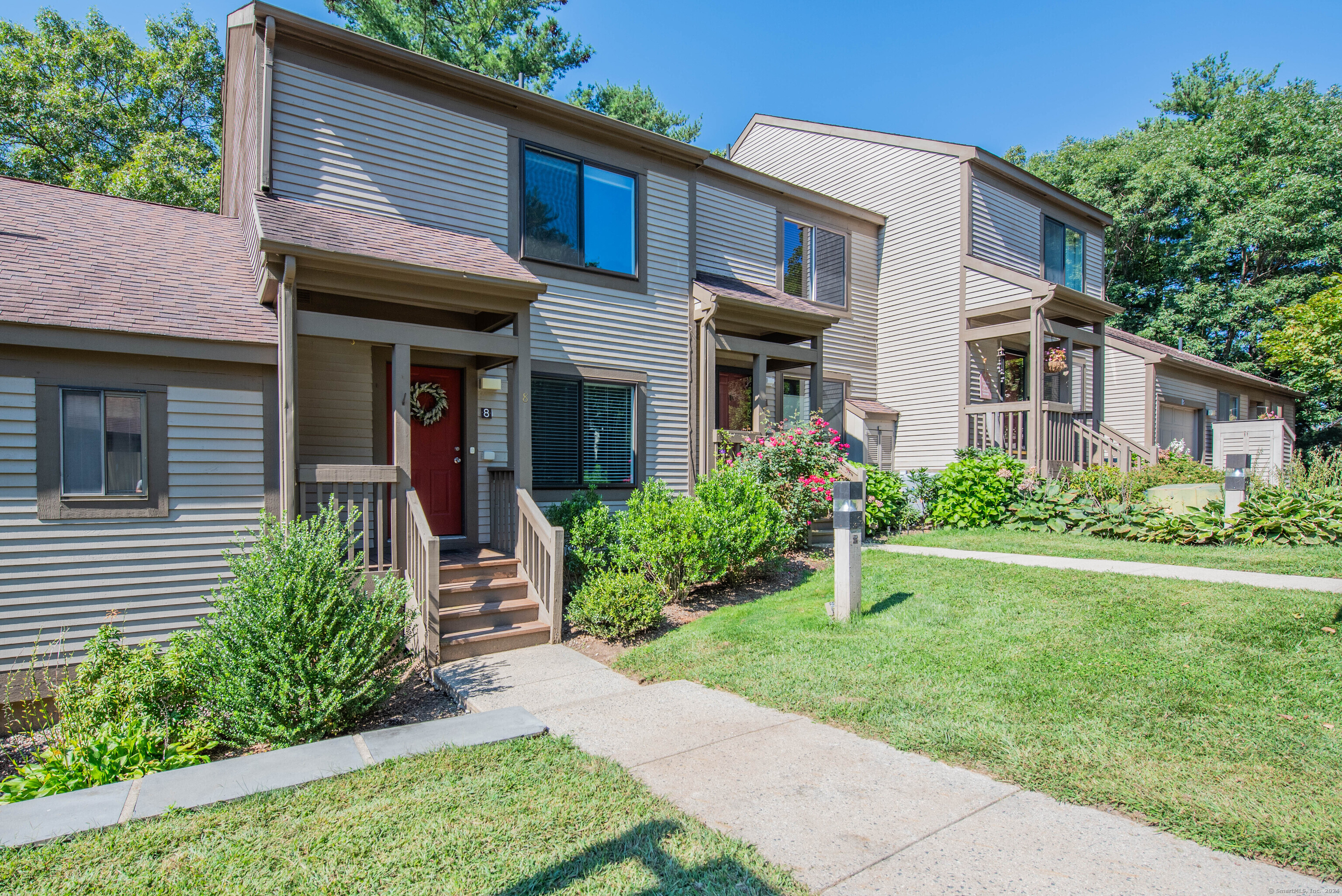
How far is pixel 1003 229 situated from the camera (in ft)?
44.9

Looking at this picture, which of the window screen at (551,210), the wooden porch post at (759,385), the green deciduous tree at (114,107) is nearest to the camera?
the window screen at (551,210)

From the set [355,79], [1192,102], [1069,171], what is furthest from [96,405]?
[1192,102]

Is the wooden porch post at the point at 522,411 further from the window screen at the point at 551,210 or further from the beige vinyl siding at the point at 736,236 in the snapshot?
the beige vinyl siding at the point at 736,236

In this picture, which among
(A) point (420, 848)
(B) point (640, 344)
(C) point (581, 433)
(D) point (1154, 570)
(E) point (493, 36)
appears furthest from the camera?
(E) point (493, 36)

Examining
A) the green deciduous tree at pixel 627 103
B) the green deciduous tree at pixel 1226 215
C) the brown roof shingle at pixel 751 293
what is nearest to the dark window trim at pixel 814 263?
the brown roof shingle at pixel 751 293

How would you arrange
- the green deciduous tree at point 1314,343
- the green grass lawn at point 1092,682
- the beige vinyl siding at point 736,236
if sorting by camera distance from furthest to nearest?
1. the green deciduous tree at point 1314,343
2. the beige vinyl siding at point 736,236
3. the green grass lawn at point 1092,682

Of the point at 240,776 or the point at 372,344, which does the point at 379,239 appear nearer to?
the point at 372,344

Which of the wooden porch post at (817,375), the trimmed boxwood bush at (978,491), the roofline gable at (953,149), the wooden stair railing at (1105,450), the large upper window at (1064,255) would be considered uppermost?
the roofline gable at (953,149)

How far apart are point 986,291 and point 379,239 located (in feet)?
34.1

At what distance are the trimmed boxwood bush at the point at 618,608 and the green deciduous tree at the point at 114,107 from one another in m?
17.0

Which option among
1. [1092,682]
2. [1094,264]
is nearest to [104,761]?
[1092,682]

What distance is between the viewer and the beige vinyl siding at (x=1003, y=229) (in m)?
13.1

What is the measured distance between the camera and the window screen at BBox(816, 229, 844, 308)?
13.2 metres

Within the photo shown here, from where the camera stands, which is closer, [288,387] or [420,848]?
[420,848]
